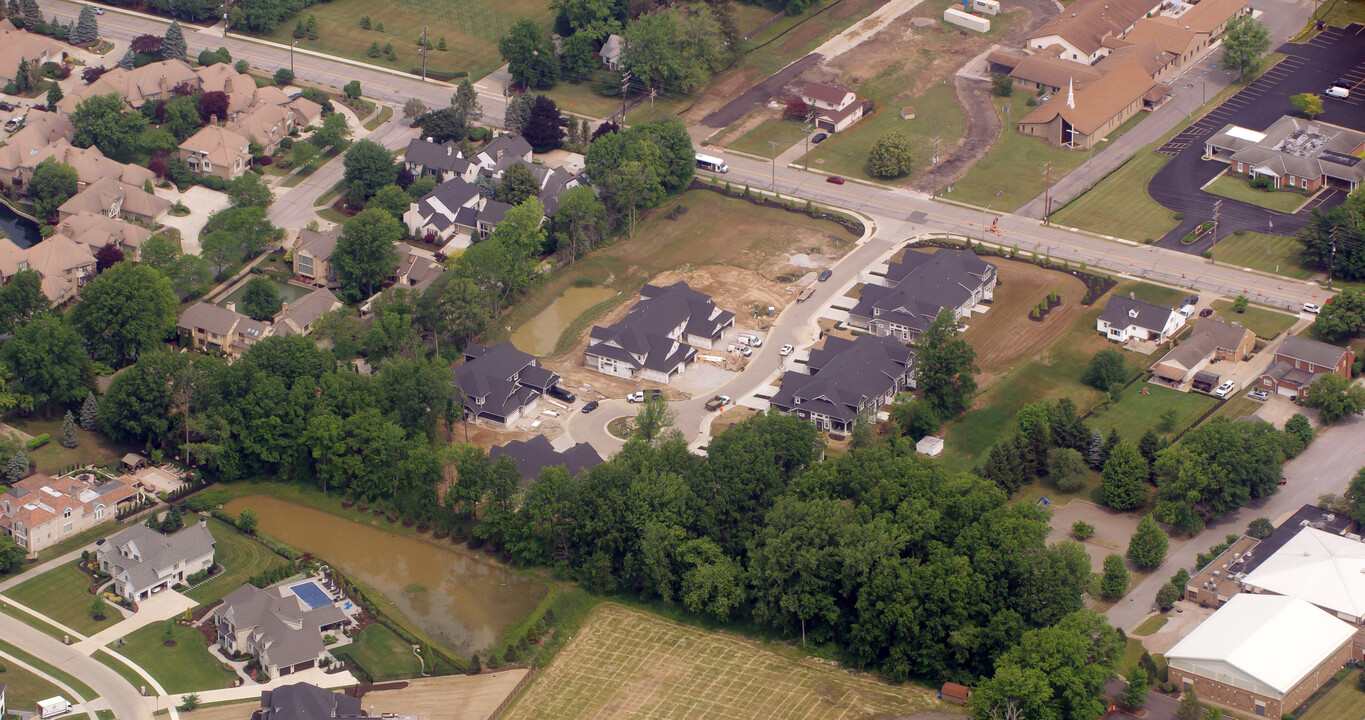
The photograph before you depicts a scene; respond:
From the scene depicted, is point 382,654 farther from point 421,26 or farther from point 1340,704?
point 421,26

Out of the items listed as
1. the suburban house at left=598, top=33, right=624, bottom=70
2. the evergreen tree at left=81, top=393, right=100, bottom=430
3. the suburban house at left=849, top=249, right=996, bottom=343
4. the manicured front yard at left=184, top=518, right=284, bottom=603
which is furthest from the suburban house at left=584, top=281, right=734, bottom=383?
the suburban house at left=598, top=33, right=624, bottom=70

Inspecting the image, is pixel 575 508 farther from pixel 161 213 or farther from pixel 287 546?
pixel 161 213

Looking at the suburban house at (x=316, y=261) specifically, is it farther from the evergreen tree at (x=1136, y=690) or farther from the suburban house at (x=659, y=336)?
the evergreen tree at (x=1136, y=690)

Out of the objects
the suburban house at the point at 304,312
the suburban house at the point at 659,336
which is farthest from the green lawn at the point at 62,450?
the suburban house at the point at 659,336

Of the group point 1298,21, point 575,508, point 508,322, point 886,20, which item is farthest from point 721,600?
point 1298,21

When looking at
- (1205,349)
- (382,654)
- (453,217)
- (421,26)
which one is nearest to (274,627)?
(382,654)

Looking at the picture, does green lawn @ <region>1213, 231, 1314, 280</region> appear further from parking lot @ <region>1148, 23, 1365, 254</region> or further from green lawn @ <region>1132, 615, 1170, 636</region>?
green lawn @ <region>1132, 615, 1170, 636</region>

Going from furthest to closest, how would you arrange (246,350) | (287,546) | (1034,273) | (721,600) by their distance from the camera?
(1034,273), (246,350), (287,546), (721,600)
